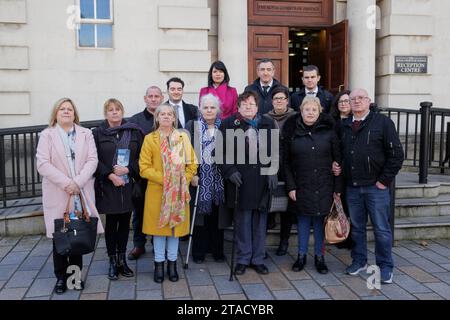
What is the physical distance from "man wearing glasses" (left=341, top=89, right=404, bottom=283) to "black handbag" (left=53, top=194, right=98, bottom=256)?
8.64ft

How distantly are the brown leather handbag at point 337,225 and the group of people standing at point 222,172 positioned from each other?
0.10 metres

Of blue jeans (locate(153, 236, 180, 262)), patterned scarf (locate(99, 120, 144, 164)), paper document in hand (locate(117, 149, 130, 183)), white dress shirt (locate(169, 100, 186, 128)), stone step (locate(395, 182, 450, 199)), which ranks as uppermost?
white dress shirt (locate(169, 100, 186, 128))

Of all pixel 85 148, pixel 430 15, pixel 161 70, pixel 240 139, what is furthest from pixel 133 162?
pixel 430 15

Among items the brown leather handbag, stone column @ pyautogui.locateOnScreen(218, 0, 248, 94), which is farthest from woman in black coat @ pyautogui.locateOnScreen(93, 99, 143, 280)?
stone column @ pyautogui.locateOnScreen(218, 0, 248, 94)

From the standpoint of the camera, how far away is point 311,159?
4.70 meters

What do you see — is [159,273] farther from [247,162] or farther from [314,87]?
[314,87]

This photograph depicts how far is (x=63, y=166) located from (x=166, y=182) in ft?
3.20

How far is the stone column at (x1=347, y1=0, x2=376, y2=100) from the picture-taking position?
9.16m

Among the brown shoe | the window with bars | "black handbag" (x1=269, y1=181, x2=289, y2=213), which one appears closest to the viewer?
"black handbag" (x1=269, y1=181, x2=289, y2=213)

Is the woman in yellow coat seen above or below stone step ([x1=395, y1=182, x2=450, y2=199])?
above

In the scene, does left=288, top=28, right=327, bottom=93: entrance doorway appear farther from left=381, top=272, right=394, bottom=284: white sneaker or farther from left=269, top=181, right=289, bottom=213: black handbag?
left=381, top=272, right=394, bottom=284: white sneaker

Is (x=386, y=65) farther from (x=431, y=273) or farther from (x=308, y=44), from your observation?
(x=431, y=273)

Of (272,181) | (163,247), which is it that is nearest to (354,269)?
(272,181)

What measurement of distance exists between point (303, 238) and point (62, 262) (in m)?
2.48
